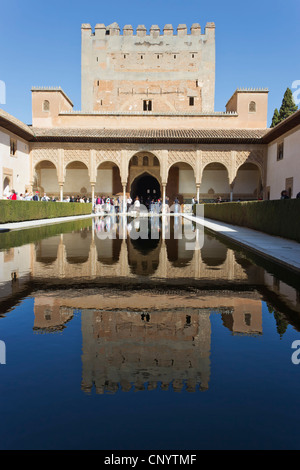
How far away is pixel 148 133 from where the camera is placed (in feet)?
92.5

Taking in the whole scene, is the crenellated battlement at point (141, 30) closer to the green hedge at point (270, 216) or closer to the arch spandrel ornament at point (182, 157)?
the arch spandrel ornament at point (182, 157)

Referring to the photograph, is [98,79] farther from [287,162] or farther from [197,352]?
[197,352]

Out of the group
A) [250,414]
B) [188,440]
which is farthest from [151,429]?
[250,414]

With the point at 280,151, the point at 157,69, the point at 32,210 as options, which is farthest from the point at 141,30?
the point at 32,210

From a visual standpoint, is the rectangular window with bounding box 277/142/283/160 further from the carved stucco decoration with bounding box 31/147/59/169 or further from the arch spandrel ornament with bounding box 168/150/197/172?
the carved stucco decoration with bounding box 31/147/59/169

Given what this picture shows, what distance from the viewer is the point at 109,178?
31266 mm

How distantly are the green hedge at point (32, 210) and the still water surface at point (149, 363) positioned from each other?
390 inches

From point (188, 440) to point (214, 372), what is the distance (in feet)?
2.27

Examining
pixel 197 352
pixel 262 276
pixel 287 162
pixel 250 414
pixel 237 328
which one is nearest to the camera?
pixel 250 414

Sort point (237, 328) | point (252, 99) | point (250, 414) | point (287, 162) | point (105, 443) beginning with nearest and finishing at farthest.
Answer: point (105, 443) < point (250, 414) < point (237, 328) < point (287, 162) < point (252, 99)

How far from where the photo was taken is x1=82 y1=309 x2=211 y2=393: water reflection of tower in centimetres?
203

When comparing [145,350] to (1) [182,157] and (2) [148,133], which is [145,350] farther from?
(2) [148,133]

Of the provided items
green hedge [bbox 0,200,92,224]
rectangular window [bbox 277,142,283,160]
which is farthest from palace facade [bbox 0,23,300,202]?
green hedge [bbox 0,200,92,224]
